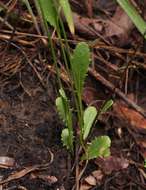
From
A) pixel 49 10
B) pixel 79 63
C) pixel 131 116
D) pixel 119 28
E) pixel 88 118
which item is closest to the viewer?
pixel 49 10

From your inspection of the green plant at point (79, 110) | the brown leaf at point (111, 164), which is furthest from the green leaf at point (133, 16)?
the brown leaf at point (111, 164)

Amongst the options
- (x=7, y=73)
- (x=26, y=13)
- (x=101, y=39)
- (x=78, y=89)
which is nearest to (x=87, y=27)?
(x=101, y=39)

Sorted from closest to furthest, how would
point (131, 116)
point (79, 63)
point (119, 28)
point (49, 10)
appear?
1. point (49, 10)
2. point (79, 63)
3. point (131, 116)
4. point (119, 28)

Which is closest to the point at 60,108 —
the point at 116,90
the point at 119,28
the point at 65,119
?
the point at 65,119

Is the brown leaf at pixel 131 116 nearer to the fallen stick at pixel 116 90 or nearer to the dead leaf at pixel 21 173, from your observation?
the fallen stick at pixel 116 90

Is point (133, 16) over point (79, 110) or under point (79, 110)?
over

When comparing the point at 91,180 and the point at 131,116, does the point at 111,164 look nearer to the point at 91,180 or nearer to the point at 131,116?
the point at 91,180
